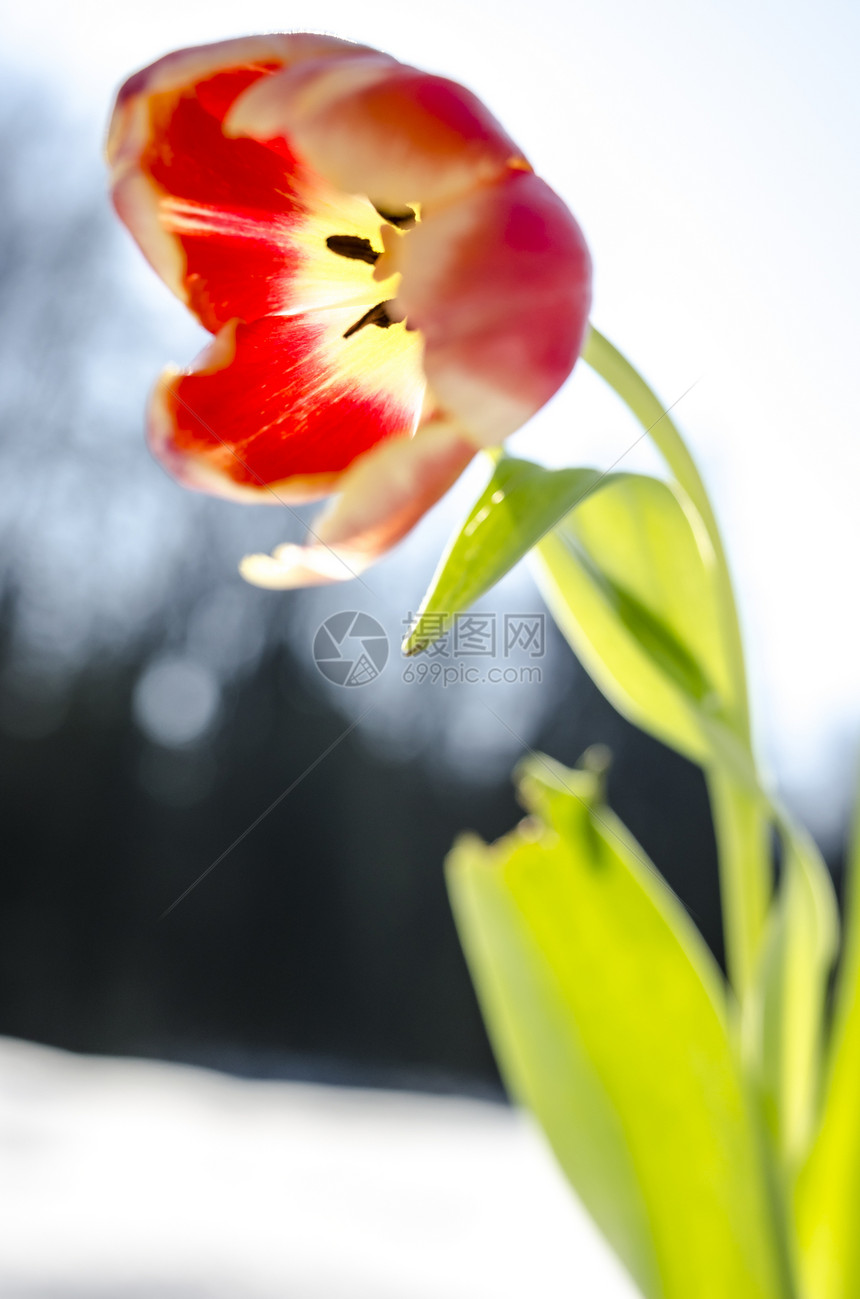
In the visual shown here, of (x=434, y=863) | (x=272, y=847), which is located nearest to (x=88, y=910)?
(x=272, y=847)

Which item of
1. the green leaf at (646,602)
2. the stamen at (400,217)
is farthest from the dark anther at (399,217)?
the green leaf at (646,602)

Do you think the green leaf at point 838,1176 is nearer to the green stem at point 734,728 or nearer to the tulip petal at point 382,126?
the green stem at point 734,728

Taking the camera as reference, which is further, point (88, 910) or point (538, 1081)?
point (88, 910)

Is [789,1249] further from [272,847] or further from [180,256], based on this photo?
[272,847]

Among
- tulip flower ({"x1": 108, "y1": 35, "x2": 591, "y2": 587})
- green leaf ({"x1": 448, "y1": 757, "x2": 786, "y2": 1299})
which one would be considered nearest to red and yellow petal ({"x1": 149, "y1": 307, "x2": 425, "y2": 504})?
tulip flower ({"x1": 108, "y1": 35, "x2": 591, "y2": 587})

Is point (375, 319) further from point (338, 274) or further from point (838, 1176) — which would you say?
point (838, 1176)

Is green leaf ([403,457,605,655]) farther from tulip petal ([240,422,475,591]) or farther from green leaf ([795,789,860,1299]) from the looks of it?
green leaf ([795,789,860,1299])
